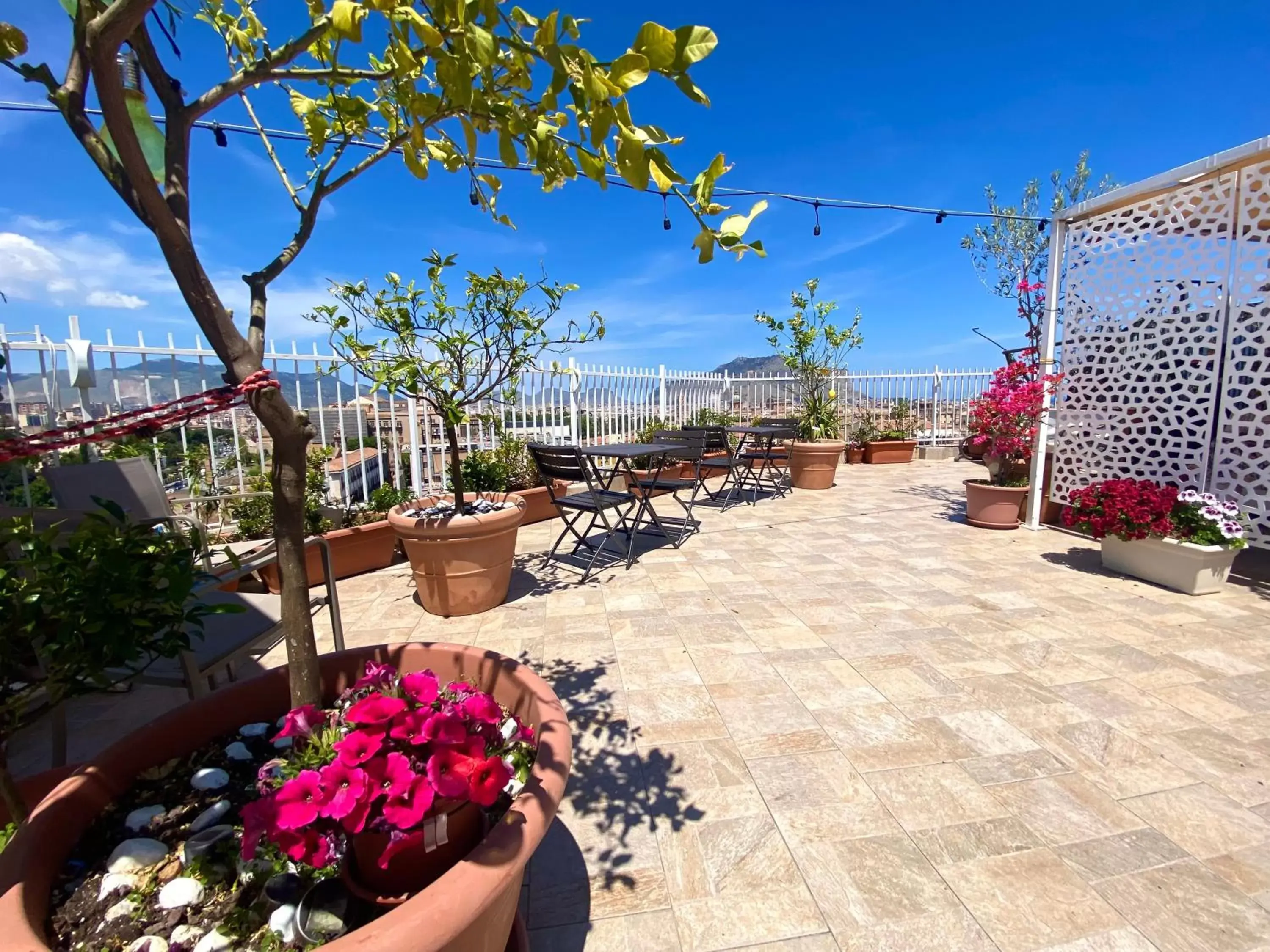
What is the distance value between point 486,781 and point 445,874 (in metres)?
0.15

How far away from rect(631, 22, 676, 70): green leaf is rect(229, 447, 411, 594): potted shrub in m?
3.63

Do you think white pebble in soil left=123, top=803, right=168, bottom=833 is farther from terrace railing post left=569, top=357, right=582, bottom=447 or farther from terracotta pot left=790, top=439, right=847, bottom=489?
terracotta pot left=790, top=439, right=847, bottom=489

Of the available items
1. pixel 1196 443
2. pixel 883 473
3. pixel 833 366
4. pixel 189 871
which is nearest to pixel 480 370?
pixel 189 871

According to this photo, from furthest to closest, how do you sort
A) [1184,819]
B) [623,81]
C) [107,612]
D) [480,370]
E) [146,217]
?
[480,370]
[1184,819]
[107,612]
[146,217]
[623,81]

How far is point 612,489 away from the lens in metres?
6.87

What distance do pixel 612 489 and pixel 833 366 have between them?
4.36 m

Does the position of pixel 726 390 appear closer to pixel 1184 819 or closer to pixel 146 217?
pixel 1184 819

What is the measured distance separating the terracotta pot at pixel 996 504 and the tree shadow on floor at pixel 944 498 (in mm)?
Result: 279

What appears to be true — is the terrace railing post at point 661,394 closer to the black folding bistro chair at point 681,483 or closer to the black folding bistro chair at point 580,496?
the black folding bistro chair at point 681,483

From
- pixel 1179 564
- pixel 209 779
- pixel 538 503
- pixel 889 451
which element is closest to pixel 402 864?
pixel 209 779

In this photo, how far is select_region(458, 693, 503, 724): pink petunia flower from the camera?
3.49 ft

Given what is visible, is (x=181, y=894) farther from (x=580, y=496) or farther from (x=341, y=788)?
(x=580, y=496)

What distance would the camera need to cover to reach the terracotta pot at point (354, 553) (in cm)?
359

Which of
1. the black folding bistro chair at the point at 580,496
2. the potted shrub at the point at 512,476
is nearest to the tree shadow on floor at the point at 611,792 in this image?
the black folding bistro chair at the point at 580,496
